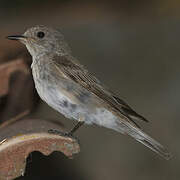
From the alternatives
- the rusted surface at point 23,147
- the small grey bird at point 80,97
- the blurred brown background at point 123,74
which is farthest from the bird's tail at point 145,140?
the blurred brown background at point 123,74

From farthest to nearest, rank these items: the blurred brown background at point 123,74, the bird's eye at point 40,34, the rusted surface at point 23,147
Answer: the blurred brown background at point 123,74 < the bird's eye at point 40,34 < the rusted surface at point 23,147

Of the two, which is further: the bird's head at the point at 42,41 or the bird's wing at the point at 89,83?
the bird's head at the point at 42,41

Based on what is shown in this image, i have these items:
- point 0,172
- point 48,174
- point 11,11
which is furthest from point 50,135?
point 11,11

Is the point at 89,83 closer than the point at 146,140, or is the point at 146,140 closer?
the point at 146,140

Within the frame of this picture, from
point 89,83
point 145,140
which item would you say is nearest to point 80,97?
point 89,83

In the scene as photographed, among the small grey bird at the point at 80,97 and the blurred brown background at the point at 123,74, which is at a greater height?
the small grey bird at the point at 80,97

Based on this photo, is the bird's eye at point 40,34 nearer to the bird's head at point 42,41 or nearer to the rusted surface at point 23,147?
the bird's head at point 42,41

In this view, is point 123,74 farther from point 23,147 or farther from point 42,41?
point 23,147
